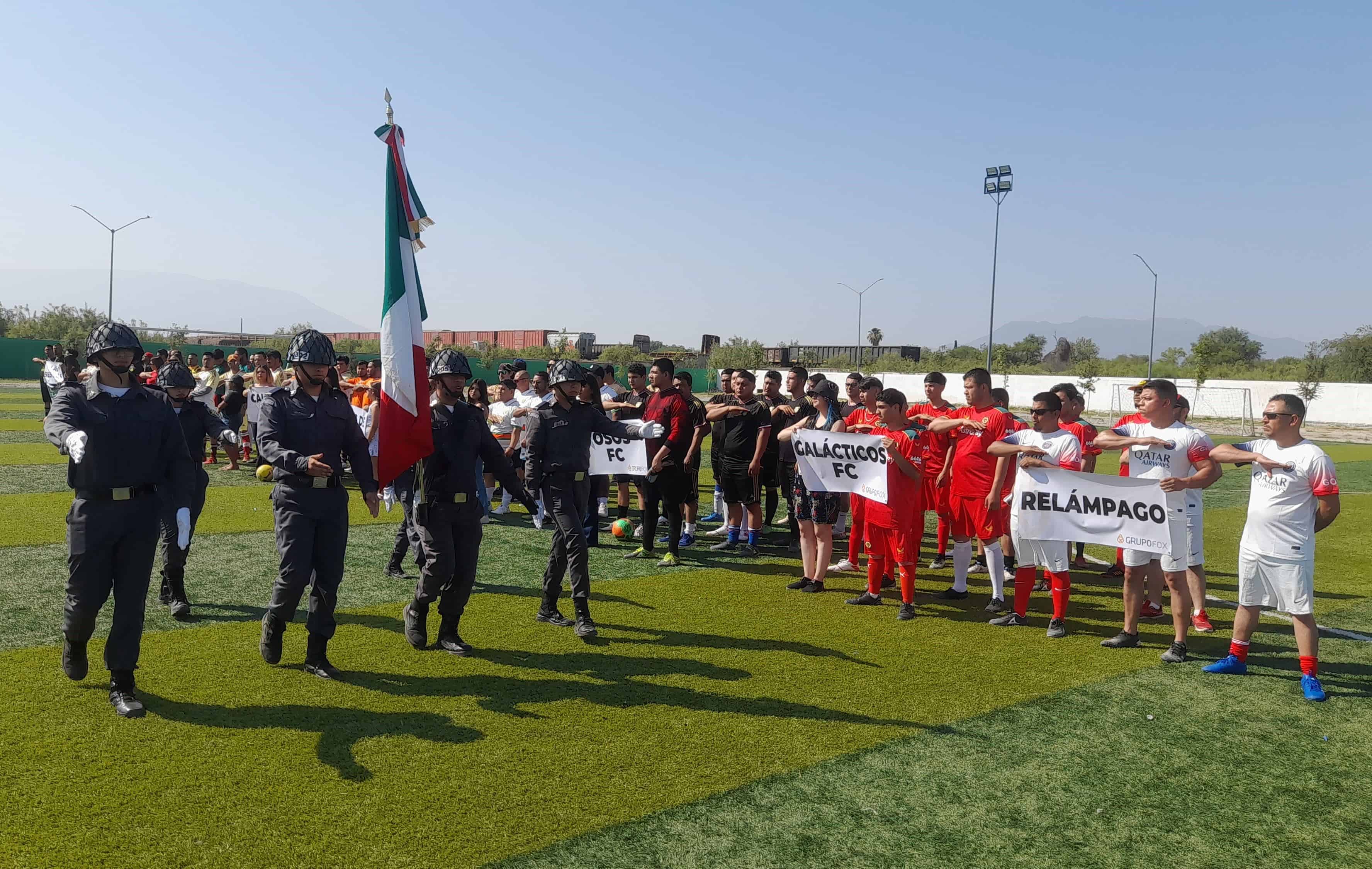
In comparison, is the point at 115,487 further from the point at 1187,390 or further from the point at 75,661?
the point at 1187,390

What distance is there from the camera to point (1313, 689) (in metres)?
6.41

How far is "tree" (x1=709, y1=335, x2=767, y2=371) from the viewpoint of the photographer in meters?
77.1

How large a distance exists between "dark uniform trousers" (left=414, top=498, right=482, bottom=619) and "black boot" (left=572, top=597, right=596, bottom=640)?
96cm

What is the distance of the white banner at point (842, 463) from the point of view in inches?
335

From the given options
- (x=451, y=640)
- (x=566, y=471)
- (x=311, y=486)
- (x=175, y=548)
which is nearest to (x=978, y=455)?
(x=566, y=471)

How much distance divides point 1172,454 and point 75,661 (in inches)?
319

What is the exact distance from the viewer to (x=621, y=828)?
173 inches

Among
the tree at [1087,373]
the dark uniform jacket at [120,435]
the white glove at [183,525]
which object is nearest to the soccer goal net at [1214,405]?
the tree at [1087,373]

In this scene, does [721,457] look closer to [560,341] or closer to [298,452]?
[298,452]

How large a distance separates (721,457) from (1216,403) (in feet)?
168

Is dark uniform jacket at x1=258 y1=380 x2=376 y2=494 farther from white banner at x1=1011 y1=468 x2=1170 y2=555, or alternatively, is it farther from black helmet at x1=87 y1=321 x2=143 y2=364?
white banner at x1=1011 y1=468 x2=1170 y2=555

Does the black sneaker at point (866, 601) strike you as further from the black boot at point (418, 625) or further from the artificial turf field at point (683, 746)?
the black boot at point (418, 625)

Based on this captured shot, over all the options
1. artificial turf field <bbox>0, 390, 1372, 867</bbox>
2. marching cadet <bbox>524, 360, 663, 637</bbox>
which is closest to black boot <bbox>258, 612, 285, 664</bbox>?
artificial turf field <bbox>0, 390, 1372, 867</bbox>

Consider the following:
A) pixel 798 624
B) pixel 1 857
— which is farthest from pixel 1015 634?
pixel 1 857
